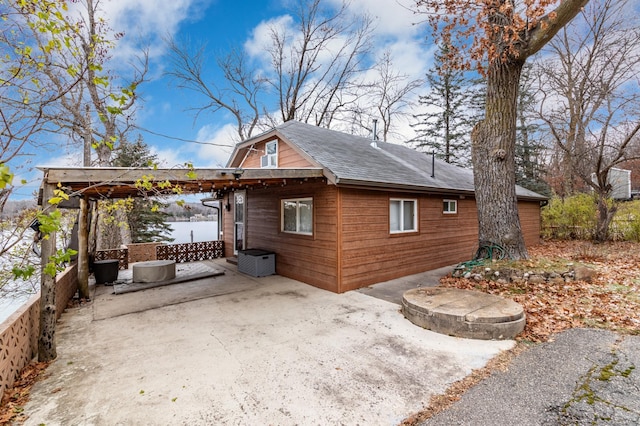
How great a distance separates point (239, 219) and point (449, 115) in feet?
63.9

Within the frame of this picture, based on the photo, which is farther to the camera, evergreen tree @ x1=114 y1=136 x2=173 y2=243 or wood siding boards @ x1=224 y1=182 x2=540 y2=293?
evergreen tree @ x1=114 y1=136 x2=173 y2=243

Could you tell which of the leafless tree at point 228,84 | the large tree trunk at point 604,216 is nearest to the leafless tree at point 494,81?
the large tree trunk at point 604,216

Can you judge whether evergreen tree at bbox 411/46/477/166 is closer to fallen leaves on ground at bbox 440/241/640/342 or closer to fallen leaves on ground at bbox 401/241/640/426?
fallen leaves on ground at bbox 440/241/640/342

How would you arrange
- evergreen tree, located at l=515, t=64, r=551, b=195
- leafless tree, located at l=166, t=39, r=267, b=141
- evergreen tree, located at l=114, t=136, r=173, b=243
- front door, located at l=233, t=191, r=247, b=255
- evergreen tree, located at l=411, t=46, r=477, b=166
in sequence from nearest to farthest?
front door, located at l=233, t=191, r=247, b=255, evergreen tree, located at l=114, t=136, r=173, b=243, leafless tree, located at l=166, t=39, r=267, b=141, evergreen tree, located at l=515, t=64, r=551, b=195, evergreen tree, located at l=411, t=46, r=477, b=166

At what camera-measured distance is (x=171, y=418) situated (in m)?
2.54

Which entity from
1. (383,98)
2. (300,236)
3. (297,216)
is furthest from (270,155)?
(383,98)

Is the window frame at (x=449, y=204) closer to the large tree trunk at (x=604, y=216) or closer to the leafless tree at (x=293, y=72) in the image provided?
the large tree trunk at (x=604, y=216)

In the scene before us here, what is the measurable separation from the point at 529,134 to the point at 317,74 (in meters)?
15.2

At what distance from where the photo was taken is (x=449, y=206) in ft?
30.7

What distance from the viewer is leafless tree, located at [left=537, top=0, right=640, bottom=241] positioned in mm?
9953

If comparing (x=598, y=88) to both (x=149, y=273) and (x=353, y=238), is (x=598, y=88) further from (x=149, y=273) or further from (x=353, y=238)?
(x=149, y=273)

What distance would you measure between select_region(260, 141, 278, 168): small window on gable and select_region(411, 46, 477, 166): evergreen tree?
1704cm

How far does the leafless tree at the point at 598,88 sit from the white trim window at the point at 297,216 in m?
9.82

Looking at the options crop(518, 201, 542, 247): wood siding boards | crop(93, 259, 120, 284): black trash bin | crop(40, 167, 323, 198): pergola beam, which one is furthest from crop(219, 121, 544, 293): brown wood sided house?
crop(518, 201, 542, 247): wood siding boards
